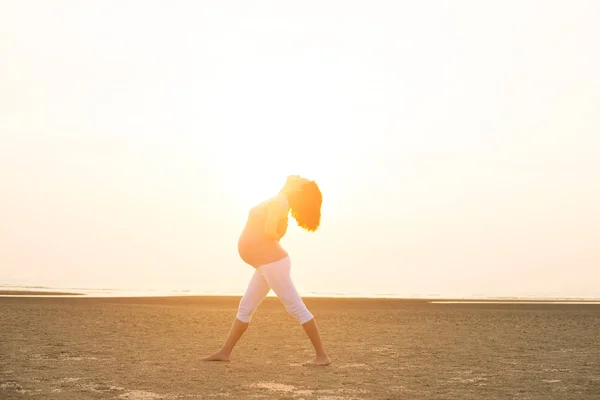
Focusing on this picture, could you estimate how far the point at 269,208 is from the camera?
8.34 meters

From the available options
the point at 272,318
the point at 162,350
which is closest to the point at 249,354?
the point at 162,350

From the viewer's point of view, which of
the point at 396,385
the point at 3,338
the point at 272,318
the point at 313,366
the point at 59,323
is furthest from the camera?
the point at 272,318

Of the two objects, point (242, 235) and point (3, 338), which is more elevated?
point (242, 235)

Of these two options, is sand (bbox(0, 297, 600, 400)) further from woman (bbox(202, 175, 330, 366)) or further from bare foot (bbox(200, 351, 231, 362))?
woman (bbox(202, 175, 330, 366))

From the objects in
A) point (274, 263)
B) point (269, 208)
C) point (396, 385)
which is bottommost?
point (396, 385)

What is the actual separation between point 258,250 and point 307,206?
0.74 meters

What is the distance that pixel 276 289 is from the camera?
8367 millimetres

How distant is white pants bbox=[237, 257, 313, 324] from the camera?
8.36 metres

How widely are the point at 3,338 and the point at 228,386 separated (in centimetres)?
534

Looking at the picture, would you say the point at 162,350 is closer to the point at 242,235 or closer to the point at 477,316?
the point at 242,235

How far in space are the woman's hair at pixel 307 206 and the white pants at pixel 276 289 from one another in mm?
464

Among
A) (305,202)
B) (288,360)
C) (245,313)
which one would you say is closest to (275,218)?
(305,202)

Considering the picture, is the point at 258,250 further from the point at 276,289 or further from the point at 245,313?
the point at 245,313

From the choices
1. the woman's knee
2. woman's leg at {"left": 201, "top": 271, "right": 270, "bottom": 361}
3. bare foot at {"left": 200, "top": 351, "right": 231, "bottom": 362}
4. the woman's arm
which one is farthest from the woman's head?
bare foot at {"left": 200, "top": 351, "right": 231, "bottom": 362}
